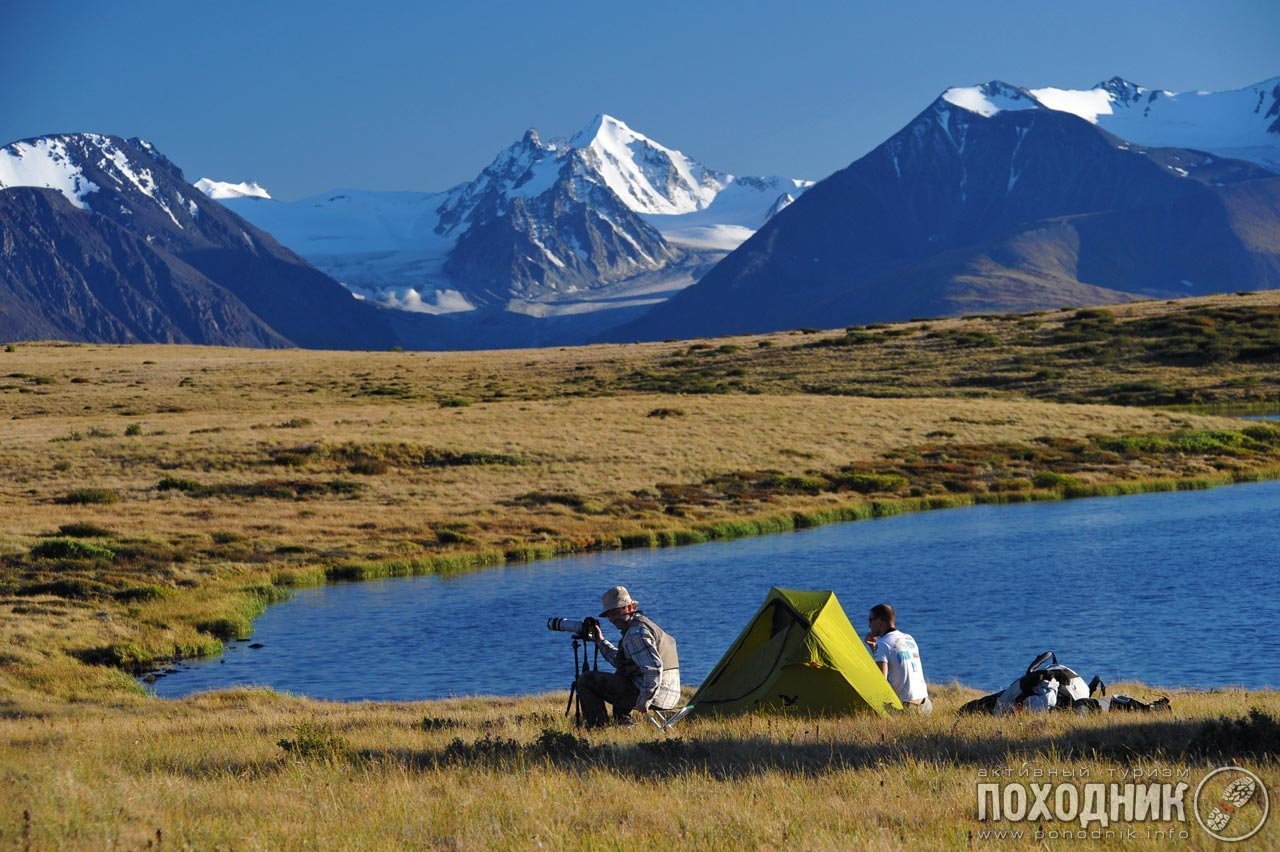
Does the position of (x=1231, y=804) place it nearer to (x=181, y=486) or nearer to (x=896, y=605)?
(x=896, y=605)

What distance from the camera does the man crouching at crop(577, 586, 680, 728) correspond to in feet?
55.6

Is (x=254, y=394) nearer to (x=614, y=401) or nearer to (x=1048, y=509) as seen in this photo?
(x=614, y=401)

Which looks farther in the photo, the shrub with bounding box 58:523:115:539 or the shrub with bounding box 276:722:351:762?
the shrub with bounding box 58:523:115:539

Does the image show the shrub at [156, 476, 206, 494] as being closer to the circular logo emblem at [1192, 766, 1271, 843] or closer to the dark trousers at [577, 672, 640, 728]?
the dark trousers at [577, 672, 640, 728]

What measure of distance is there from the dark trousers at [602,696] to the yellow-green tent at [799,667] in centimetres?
178

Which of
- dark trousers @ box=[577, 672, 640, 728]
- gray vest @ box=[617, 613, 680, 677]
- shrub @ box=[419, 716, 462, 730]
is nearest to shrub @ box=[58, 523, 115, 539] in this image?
shrub @ box=[419, 716, 462, 730]

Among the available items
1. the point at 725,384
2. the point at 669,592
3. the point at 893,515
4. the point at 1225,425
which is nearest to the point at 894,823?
the point at 669,592

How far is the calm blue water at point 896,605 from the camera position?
95.8ft

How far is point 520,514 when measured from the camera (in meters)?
54.3

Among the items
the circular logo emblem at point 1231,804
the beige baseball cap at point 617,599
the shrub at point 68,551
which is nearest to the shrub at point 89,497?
the shrub at point 68,551

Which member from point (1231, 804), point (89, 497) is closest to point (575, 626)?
point (1231, 804)

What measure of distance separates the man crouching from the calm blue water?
9.79 m

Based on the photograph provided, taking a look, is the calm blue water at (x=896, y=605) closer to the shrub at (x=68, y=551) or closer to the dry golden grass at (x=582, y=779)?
the shrub at (x=68, y=551)

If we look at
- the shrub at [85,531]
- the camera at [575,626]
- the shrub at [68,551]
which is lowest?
the shrub at [68,551]
